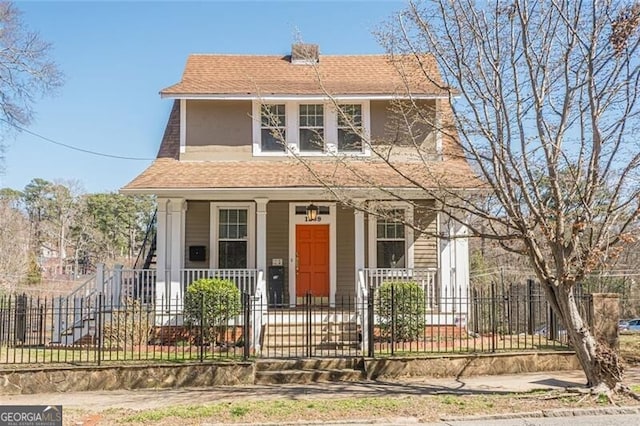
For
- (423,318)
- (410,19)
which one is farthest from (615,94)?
(423,318)

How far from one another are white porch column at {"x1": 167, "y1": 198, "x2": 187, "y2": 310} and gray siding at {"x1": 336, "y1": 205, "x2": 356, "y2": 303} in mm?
3963

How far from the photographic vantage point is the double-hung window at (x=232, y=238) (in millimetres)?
15453

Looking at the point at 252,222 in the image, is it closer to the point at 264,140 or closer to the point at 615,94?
the point at 264,140

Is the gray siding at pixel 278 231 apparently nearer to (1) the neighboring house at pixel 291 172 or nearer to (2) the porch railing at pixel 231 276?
(1) the neighboring house at pixel 291 172

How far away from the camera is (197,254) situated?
15172mm

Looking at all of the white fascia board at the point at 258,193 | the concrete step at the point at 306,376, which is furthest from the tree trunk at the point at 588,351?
the white fascia board at the point at 258,193

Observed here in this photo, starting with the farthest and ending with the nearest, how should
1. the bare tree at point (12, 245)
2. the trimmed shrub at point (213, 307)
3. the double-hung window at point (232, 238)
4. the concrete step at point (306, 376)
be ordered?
Result: the bare tree at point (12, 245) → the double-hung window at point (232, 238) → the trimmed shrub at point (213, 307) → the concrete step at point (306, 376)

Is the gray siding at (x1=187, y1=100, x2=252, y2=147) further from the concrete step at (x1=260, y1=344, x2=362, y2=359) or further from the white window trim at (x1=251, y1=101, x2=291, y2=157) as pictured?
the concrete step at (x1=260, y1=344, x2=362, y2=359)

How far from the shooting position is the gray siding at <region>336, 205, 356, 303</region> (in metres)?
15.5

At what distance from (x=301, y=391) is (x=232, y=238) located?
6704 mm

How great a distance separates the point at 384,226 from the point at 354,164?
5.84ft

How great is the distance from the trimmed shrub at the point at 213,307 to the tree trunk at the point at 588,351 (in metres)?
6.58

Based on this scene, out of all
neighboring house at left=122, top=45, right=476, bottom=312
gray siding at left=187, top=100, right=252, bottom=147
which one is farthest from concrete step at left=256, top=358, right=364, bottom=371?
gray siding at left=187, top=100, right=252, bottom=147

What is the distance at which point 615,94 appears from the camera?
905 centimetres
